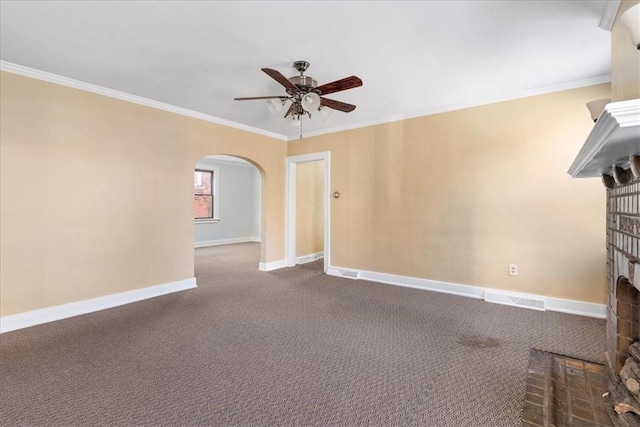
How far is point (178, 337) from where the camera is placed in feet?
8.93

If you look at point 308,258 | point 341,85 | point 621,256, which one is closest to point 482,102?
point 341,85

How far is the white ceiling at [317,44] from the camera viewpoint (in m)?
2.07

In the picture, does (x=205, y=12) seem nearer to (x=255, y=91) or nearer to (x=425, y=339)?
(x=255, y=91)

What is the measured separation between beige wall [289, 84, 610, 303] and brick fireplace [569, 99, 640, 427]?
1.33 metres

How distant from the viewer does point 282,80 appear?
246 cm

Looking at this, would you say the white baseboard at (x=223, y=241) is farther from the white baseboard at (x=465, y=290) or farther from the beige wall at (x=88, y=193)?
the white baseboard at (x=465, y=290)

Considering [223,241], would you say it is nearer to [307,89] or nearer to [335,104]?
[335,104]

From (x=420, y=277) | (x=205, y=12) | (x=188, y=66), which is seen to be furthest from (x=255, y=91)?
(x=420, y=277)

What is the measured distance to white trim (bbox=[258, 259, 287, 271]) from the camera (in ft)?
18.0

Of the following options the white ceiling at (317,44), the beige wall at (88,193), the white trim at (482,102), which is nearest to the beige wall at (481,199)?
the white trim at (482,102)

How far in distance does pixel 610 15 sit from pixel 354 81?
1.73 meters

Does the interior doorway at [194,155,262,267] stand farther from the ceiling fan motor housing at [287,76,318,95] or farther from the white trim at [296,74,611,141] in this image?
the ceiling fan motor housing at [287,76,318,95]

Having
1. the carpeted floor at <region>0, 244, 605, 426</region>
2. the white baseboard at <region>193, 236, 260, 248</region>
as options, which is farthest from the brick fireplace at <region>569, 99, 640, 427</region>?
the white baseboard at <region>193, 236, 260, 248</region>

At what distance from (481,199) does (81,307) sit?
4812 mm
